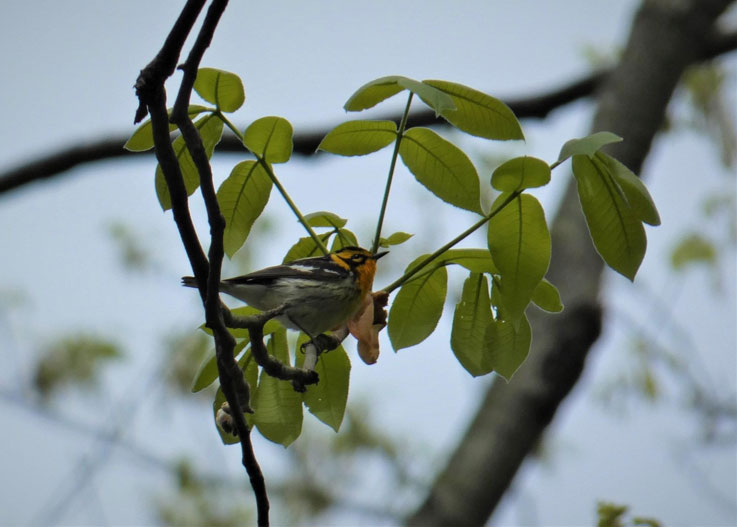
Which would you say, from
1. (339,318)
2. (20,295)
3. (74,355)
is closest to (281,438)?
(339,318)

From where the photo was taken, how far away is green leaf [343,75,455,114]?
1.41 metres

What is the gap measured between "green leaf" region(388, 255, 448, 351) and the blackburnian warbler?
15 centimetres

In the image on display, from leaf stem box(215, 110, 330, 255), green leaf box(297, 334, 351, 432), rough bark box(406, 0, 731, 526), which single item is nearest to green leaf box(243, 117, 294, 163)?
leaf stem box(215, 110, 330, 255)

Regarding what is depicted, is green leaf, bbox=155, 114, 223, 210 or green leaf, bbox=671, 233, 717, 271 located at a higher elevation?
green leaf, bbox=671, 233, 717, 271

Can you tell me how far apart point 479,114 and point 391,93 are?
0.17 meters

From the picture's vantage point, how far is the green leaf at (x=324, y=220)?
1.86 metres

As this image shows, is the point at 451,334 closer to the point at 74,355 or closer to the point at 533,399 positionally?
the point at 533,399

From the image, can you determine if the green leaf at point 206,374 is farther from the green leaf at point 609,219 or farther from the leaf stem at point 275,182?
the green leaf at point 609,219

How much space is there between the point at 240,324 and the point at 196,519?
8424mm

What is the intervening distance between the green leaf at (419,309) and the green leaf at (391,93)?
16.7 inches

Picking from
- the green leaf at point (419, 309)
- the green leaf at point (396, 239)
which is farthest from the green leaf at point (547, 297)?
the green leaf at point (396, 239)

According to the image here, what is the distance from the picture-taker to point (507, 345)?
5.85ft

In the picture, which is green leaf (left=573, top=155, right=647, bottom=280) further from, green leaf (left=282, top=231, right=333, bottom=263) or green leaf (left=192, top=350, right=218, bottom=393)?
green leaf (left=192, top=350, right=218, bottom=393)

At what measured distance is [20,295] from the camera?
270 inches
